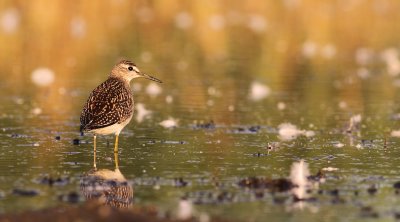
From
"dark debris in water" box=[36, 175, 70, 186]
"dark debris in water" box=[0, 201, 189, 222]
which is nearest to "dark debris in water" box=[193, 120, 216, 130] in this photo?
"dark debris in water" box=[36, 175, 70, 186]

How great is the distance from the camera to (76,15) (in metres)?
39.0

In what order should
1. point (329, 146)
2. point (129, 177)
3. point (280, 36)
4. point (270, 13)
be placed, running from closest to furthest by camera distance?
1. point (129, 177)
2. point (329, 146)
3. point (280, 36)
4. point (270, 13)

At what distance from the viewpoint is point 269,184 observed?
37.7ft

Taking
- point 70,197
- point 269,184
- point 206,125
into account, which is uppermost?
point 206,125

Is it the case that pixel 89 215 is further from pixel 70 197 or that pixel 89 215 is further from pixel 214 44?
pixel 214 44

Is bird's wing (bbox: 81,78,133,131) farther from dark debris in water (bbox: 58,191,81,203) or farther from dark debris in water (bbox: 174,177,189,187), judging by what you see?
dark debris in water (bbox: 58,191,81,203)

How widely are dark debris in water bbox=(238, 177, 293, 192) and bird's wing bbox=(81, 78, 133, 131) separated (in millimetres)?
3118

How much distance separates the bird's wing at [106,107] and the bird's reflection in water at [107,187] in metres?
1.25

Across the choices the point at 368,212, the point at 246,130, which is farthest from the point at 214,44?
the point at 368,212

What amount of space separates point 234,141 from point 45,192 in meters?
5.09

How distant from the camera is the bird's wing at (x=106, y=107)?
1407 centimetres

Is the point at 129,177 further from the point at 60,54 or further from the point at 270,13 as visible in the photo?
the point at 270,13

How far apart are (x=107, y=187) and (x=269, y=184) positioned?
187 centimetres

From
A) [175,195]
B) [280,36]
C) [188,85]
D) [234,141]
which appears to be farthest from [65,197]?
[280,36]
